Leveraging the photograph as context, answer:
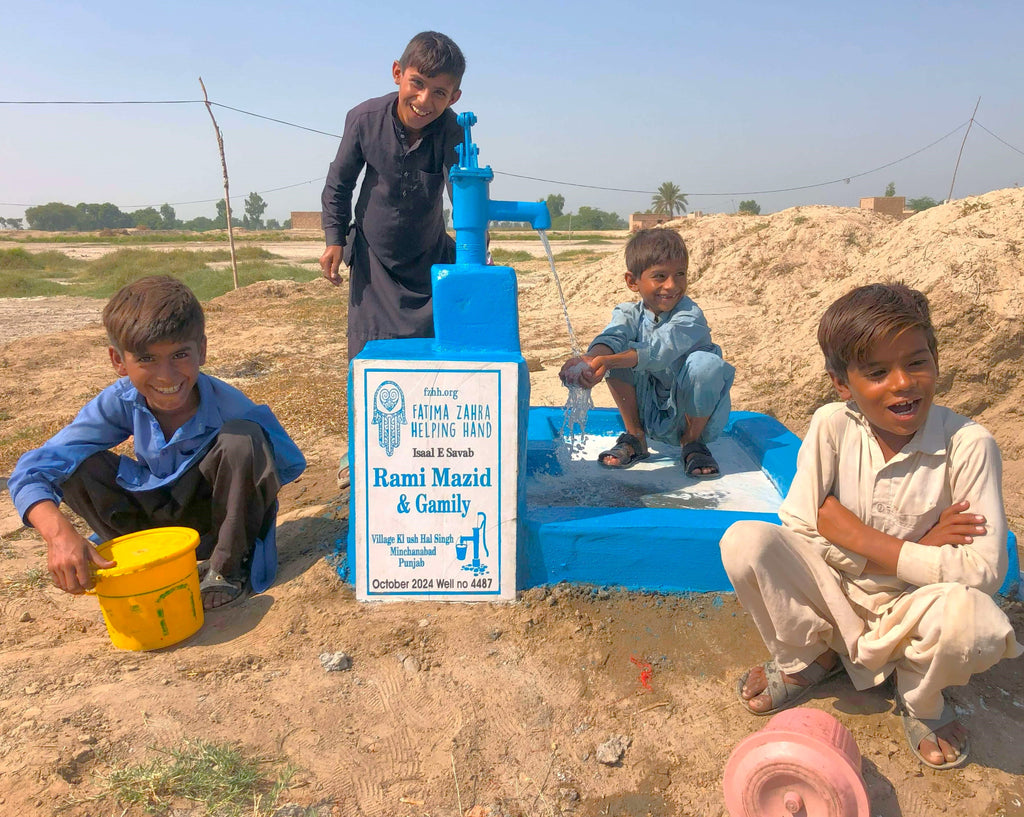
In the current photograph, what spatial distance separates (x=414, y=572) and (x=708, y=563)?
920 millimetres

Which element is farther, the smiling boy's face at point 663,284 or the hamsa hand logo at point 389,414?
the smiling boy's face at point 663,284

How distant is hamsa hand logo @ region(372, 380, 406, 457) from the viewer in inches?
87.8

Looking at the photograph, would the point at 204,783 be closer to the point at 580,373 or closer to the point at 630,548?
the point at 630,548

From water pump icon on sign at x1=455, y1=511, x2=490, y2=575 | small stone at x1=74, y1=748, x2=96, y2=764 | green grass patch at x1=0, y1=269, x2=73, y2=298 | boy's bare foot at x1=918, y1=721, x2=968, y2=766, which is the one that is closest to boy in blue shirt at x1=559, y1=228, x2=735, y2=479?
water pump icon on sign at x1=455, y1=511, x2=490, y2=575

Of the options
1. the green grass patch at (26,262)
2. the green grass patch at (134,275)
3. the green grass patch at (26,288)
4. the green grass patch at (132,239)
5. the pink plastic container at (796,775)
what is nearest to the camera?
the pink plastic container at (796,775)

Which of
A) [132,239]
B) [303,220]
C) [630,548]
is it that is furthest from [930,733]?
[303,220]

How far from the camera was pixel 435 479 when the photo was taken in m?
2.29

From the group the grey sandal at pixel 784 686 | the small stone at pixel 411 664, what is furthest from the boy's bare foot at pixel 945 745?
the small stone at pixel 411 664

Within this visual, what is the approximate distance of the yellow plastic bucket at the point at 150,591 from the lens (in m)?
2.09

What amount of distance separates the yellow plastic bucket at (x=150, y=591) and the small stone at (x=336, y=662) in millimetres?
465

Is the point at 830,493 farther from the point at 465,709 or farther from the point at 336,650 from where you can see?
the point at 336,650

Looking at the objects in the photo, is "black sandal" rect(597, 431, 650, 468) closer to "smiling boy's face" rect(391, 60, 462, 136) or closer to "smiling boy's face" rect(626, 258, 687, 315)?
"smiling boy's face" rect(626, 258, 687, 315)

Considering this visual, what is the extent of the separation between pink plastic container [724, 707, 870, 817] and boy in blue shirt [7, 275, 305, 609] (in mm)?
1648

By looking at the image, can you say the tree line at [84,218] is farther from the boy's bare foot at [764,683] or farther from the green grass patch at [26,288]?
the boy's bare foot at [764,683]
